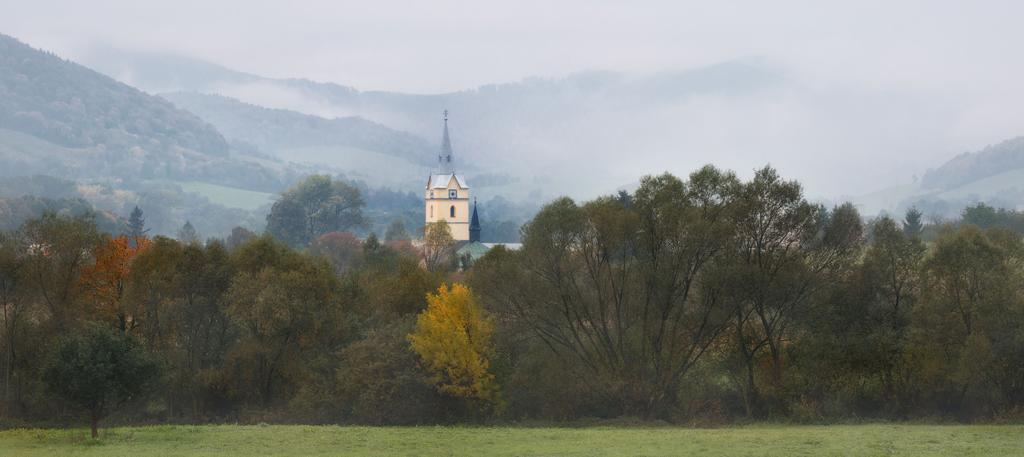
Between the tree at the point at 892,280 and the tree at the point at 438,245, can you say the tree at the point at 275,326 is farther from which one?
the tree at the point at 438,245

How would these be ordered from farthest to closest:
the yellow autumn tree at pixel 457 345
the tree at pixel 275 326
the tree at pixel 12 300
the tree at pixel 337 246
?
1. the tree at pixel 337 246
2. the tree at pixel 275 326
3. the tree at pixel 12 300
4. the yellow autumn tree at pixel 457 345

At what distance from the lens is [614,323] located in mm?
56906

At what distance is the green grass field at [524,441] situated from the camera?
3544 cm

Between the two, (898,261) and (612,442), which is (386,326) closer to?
(612,442)

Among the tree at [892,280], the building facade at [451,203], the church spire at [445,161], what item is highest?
the church spire at [445,161]

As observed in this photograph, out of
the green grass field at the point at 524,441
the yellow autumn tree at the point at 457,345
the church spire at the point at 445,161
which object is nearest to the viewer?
the green grass field at the point at 524,441

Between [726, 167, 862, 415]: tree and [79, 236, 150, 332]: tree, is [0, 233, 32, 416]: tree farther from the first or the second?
[726, 167, 862, 415]: tree

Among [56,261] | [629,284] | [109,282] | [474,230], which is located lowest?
[629,284]

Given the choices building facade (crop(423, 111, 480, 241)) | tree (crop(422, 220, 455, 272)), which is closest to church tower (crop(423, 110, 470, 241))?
building facade (crop(423, 111, 480, 241))

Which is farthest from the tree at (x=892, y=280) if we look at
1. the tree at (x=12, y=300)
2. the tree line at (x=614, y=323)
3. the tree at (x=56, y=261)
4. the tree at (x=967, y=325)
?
the tree at (x=12, y=300)

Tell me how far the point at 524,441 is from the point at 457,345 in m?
13.8

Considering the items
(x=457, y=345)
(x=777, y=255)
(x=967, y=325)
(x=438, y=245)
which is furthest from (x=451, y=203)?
(x=967, y=325)

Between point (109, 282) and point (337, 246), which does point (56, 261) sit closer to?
point (109, 282)

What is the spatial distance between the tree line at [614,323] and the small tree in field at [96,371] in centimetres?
885
